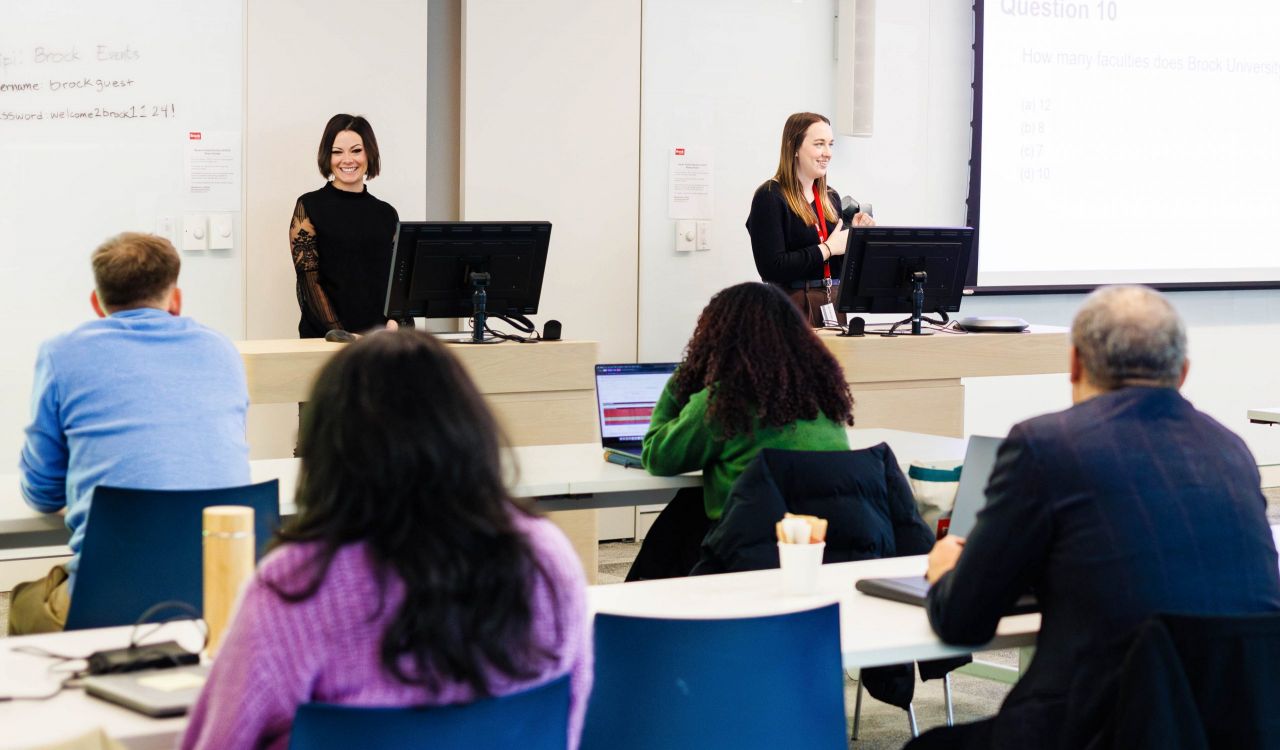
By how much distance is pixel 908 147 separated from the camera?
693 cm

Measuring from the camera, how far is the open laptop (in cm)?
240

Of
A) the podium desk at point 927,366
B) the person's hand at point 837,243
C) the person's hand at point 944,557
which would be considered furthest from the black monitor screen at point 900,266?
the person's hand at point 944,557

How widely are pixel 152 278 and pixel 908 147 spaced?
15.1 ft

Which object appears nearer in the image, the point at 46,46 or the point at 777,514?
the point at 777,514

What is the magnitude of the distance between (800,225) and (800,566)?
351 centimetres

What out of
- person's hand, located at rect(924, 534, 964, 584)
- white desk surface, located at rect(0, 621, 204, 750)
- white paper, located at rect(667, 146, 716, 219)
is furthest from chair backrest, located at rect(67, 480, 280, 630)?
white paper, located at rect(667, 146, 716, 219)

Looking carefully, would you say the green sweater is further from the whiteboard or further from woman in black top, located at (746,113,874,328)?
the whiteboard

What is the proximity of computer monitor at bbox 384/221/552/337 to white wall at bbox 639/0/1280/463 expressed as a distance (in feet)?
4.55

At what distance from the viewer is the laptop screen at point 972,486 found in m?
2.75

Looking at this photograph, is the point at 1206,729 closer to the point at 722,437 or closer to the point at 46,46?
the point at 722,437

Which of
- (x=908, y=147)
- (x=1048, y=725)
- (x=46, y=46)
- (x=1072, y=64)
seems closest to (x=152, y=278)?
(x=1048, y=725)

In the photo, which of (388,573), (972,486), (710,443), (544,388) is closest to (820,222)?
(544,388)

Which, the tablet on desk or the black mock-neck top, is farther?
the black mock-neck top

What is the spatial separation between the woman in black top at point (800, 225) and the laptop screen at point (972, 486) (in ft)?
9.38
